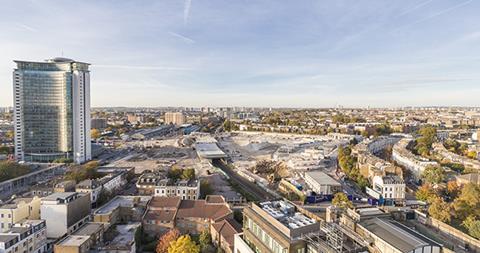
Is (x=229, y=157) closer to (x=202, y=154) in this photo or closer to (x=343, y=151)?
(x=202, y=154)

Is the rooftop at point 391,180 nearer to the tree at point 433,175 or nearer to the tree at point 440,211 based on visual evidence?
the tree at point 433,175

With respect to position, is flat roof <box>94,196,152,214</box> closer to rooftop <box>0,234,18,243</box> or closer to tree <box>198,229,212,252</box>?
rooftop <box>0,234,18,243</box>

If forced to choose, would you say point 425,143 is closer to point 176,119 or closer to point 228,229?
point 228,229

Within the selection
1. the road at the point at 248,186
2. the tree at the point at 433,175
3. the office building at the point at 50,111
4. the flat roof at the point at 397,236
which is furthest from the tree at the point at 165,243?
the office building at the point at 50,111

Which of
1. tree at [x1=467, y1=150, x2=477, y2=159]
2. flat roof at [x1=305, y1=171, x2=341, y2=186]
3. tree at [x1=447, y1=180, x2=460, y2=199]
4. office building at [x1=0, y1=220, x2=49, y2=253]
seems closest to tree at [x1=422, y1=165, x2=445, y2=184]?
tree at [x1=447, y1=180, x2=460, y2=199]

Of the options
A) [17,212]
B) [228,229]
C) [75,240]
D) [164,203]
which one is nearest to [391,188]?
[228,229]

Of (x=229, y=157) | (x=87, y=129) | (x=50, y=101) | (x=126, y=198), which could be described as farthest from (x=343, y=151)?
(x=50, y=101)
